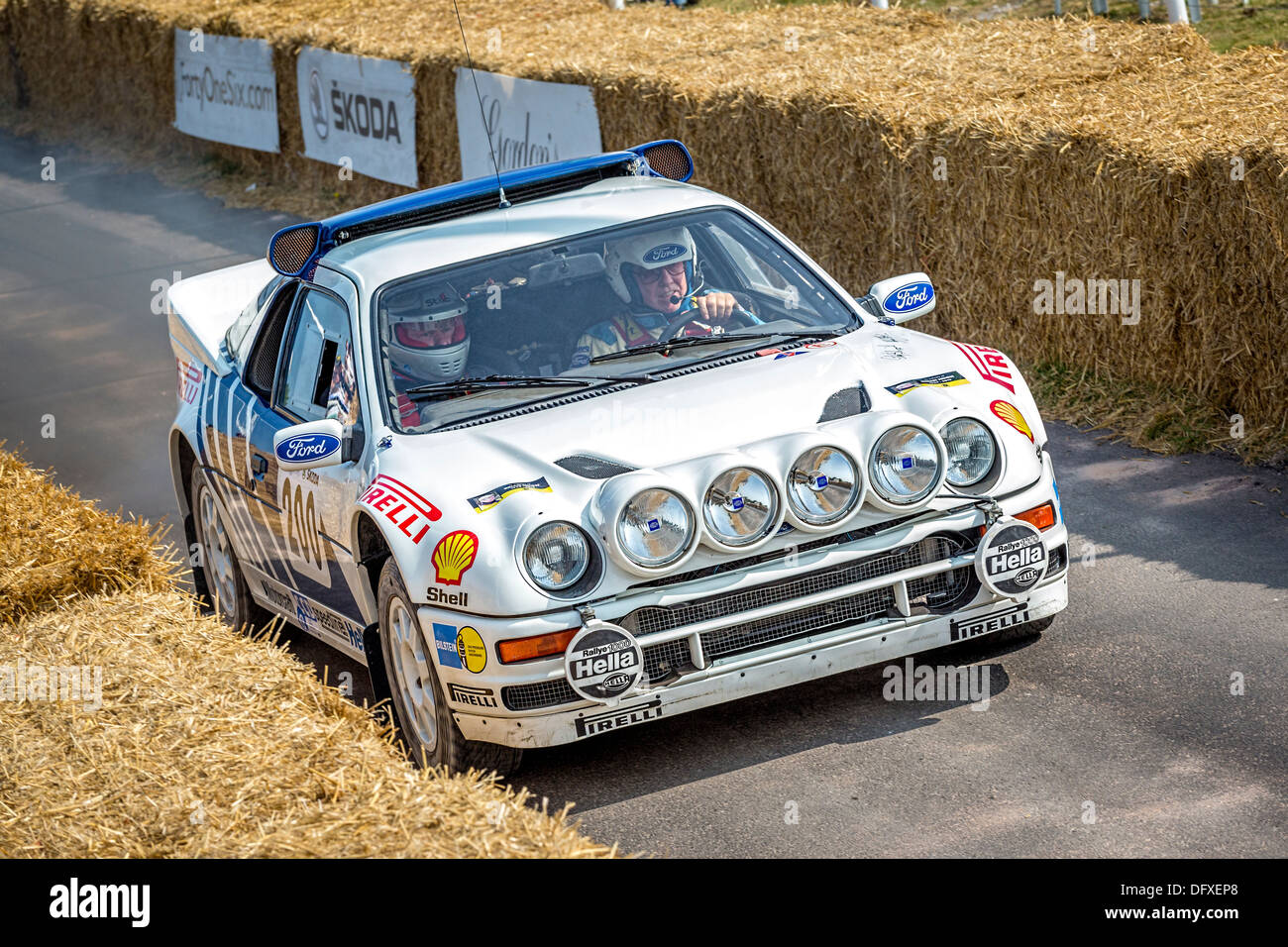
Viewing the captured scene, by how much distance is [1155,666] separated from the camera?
5.98 meters

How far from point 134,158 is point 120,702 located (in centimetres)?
1898

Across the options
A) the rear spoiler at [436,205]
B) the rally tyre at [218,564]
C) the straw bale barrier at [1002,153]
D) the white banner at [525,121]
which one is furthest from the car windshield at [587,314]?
the white banner at [525,121]

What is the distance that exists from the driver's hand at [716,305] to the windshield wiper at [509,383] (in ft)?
1.95

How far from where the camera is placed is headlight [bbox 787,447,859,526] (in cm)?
531

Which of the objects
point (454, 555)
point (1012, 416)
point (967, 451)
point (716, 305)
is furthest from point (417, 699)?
point (1012, 416)

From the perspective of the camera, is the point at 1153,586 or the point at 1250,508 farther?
the point at 1250,508

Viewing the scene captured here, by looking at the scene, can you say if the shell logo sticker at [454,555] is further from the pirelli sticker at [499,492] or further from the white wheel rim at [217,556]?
the white wheel rim at [217,556]

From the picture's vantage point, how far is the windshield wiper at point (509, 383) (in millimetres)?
5949

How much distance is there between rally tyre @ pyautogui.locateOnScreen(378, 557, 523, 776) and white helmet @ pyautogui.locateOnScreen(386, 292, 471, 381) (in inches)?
33.2

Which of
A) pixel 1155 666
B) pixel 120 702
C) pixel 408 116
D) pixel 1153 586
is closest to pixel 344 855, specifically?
pixel 120 702

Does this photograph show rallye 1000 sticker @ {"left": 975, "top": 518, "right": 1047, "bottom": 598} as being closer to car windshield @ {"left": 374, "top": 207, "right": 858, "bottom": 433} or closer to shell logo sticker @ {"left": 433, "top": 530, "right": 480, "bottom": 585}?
car windshield @ {"left": 374, "top": 207, "right": 858, "bottom": 433}

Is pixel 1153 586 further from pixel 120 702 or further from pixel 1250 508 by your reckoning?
pixel 120 702

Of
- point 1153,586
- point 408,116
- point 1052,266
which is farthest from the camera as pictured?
point 408,116
